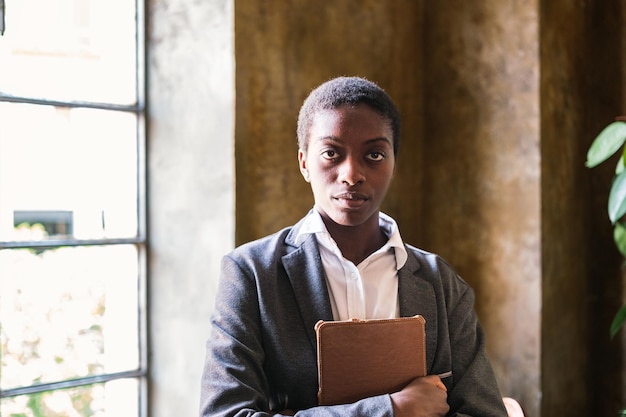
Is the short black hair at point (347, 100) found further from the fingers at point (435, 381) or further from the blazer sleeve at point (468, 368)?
the fingers at point (435, 381)

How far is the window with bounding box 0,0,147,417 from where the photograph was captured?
7.34ft

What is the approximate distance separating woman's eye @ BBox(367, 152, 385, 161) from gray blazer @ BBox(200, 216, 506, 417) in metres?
0.24

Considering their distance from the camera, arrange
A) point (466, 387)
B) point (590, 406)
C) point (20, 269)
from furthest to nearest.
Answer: point (590, 406)
point (20, 269)
point (466, 387)

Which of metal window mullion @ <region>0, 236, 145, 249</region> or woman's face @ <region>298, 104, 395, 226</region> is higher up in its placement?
woman's face @ <region>298, 104, 395, 226</region>

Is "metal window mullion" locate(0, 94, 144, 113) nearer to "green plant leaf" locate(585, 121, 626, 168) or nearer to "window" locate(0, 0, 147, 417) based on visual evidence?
"window" locate(0, 0, 147, 417)

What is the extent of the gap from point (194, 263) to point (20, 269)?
569 mm

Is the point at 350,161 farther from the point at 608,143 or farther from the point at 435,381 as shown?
the point at 608,143

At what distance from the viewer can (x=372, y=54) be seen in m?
2.76

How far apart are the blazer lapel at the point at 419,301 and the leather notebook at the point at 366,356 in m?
0.08

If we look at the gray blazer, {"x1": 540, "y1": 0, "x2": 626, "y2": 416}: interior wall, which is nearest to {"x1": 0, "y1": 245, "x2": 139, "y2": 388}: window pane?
the gray blazer

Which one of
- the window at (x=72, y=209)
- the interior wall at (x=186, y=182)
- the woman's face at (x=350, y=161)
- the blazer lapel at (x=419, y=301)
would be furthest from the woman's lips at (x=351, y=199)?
the window at (x=72, y=209)

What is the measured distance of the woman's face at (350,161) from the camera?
1464 mm

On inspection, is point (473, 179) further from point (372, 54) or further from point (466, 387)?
point (466, 387)

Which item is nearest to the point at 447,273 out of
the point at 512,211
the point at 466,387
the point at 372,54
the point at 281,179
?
the point at 466,387
